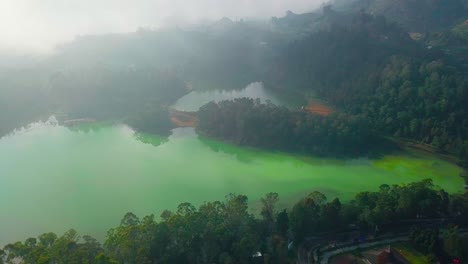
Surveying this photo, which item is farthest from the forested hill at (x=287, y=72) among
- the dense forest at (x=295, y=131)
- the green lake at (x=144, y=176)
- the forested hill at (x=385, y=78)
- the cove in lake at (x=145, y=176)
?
the cove in lake at (x=145, y=176)

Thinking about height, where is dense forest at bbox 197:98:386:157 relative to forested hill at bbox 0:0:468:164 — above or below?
below

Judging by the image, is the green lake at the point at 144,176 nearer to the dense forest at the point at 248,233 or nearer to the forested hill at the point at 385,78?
the forested hill at the point at 385,78

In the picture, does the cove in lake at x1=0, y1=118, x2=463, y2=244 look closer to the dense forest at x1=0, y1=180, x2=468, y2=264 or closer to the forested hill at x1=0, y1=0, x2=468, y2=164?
the dense forest at x1=0, y1=180, x2=468, y2=264

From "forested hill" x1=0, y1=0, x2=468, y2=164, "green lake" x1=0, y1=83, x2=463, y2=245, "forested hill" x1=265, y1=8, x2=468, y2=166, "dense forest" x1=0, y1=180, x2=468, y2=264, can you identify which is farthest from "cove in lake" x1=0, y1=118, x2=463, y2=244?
"forested hill" x1=0, y1=0, x2=468, y2=164

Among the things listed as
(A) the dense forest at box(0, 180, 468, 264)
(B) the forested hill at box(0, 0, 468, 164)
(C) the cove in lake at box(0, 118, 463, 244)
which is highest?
(B) the forested hill at box(0, 0, 468, 164)

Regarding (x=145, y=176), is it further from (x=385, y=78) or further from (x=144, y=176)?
(x=385, y=78)
